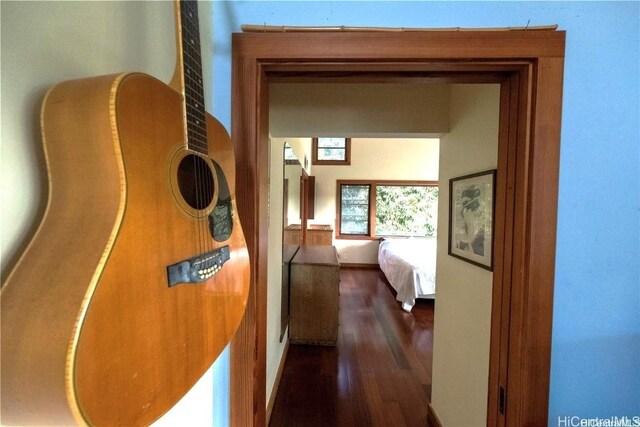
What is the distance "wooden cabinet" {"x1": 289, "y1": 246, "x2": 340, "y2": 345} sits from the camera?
286 centimetres

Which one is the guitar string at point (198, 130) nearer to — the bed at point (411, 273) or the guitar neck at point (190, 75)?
the guitar neck at point (190, 75)

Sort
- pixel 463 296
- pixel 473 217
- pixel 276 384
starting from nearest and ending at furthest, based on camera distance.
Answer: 1. pixel 473 217
2. pixel 463 296
3. pixel 276 384

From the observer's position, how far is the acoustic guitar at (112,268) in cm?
30

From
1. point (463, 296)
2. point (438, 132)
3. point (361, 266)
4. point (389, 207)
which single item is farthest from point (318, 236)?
point (463, 296)

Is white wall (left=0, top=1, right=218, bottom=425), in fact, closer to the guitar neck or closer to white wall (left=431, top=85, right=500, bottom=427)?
the guitar neck

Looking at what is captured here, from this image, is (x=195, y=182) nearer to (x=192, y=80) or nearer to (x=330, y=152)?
(x=192, y=80)

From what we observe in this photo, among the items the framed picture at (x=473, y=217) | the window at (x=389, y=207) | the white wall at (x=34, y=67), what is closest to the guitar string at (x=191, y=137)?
the white wall at (x=34, y=67)

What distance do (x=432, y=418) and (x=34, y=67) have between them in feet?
8.29

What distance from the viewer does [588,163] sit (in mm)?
799

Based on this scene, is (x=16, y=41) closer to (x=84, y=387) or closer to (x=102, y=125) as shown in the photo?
(x=102, y=125)

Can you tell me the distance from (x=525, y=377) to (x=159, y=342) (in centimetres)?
99

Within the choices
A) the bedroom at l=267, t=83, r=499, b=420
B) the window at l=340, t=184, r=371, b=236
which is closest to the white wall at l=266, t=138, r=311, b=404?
the bedroom at l=267, t=83, r=499, b=420

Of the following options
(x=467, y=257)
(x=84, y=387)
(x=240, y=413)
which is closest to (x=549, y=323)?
(x=467, y=257)

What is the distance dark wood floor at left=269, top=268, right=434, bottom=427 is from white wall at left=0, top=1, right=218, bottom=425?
83.8 inches
